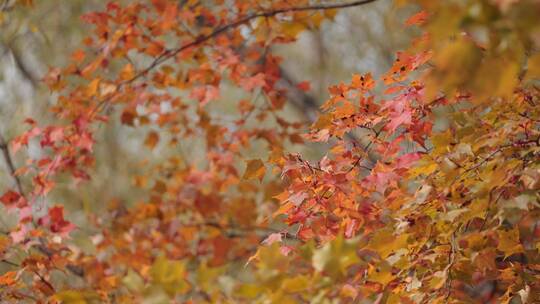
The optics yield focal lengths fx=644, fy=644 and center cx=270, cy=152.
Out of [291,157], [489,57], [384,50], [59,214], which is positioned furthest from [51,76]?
[384,50]

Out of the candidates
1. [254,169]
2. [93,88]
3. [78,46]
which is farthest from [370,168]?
[78,46]

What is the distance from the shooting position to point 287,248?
1.51 metres

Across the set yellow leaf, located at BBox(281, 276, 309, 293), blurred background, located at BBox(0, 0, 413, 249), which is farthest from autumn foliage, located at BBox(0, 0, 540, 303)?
blurred background, located at BBox(0, 0, 413, 249)

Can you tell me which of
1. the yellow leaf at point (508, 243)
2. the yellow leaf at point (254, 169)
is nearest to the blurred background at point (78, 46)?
the yellow leaf at point (254, 169)

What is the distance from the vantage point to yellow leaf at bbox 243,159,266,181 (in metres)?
1.59

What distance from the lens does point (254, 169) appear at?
1592 millimetres

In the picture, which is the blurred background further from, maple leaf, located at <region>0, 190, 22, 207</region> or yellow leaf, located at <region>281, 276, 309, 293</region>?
yellow leaf, located at <region>281, 276, 309, 293</region>

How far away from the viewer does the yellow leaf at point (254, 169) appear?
5.20 feet

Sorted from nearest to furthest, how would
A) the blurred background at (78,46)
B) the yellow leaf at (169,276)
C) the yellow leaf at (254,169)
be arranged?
the yellow leaf at (169,276) → the yellow leaf at (254,169) → the blurred background at (78,46)

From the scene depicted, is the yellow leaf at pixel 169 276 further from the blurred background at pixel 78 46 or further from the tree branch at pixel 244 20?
the blurred background at pixel 78 46

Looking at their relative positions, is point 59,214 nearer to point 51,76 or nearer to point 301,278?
point 51,76

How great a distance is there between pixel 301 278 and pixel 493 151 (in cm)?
57

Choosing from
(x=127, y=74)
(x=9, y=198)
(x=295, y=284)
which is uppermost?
(x=295, y=284)

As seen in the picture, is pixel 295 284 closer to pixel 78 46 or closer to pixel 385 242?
pixel 385 242
